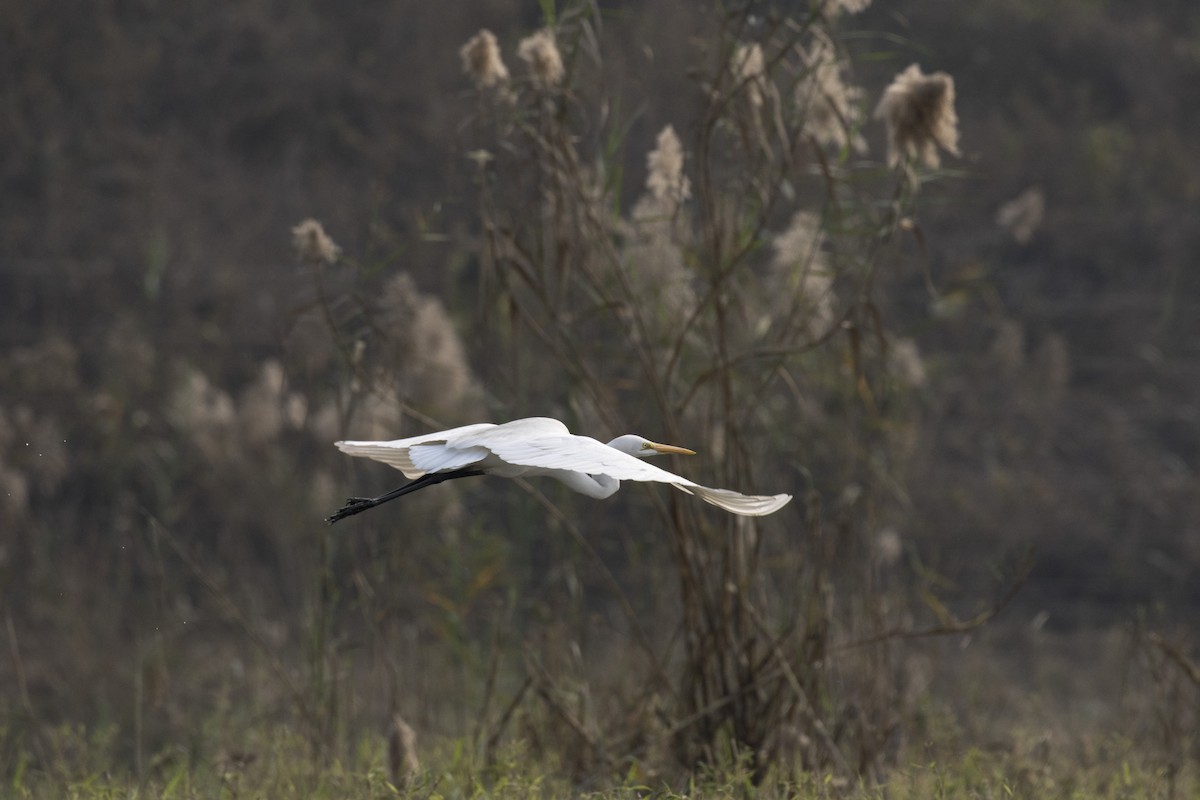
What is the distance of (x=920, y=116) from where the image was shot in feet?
9.91

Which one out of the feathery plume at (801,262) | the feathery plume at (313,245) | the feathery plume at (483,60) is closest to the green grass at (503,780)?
the feathery plume at (313,245)

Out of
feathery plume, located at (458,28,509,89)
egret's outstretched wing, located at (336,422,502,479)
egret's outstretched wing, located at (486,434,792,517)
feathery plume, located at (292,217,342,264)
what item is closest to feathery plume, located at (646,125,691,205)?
feathery plume, located at (458,28,509,89)

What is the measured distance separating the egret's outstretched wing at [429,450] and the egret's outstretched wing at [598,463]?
0.05m

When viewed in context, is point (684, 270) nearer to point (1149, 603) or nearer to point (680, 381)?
point (680, 381)

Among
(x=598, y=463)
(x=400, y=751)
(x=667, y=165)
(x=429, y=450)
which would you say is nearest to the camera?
(x=598, y=463)

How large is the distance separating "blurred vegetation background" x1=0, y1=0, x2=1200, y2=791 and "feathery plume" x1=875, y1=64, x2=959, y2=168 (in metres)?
0.08

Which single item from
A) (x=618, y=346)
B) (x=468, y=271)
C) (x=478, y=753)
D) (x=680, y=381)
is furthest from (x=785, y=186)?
(x=468, y=271)

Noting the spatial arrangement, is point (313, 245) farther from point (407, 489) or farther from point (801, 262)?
point (801, 262)

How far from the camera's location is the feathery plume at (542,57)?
307cm

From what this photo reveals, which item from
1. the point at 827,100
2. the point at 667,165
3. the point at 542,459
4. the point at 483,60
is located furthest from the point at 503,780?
the point at 827,100

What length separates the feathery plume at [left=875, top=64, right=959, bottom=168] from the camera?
2.97 meters

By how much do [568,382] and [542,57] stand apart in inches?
35.1

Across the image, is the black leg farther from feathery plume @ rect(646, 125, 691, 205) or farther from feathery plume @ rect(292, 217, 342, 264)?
feathery plume @ rect(646, 125, 691, 205)

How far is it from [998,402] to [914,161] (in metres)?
6.48
